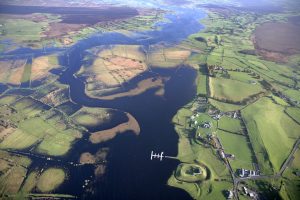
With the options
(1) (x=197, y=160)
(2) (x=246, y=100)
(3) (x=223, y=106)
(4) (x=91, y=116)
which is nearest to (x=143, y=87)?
(4) (x=91, y=116)

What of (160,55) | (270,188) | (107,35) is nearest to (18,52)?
(107,35)

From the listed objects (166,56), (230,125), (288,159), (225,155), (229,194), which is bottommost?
(229,194)

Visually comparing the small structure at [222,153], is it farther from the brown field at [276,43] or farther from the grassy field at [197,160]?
the brown field at [276,43]

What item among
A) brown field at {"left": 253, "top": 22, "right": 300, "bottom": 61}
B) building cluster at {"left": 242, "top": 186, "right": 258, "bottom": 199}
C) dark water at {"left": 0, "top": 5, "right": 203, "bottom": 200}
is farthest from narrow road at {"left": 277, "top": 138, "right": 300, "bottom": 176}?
brown field at {"left": 253, "top": 22, "right": 300, "bottom": 61}

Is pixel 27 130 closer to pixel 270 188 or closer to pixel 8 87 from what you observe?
pixel 8 87

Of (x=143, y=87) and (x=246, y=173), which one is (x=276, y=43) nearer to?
(x=143, y=87)

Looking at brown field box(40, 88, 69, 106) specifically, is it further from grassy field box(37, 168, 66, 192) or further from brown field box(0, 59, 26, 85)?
grassy field box(37, 168, 66, 192)
